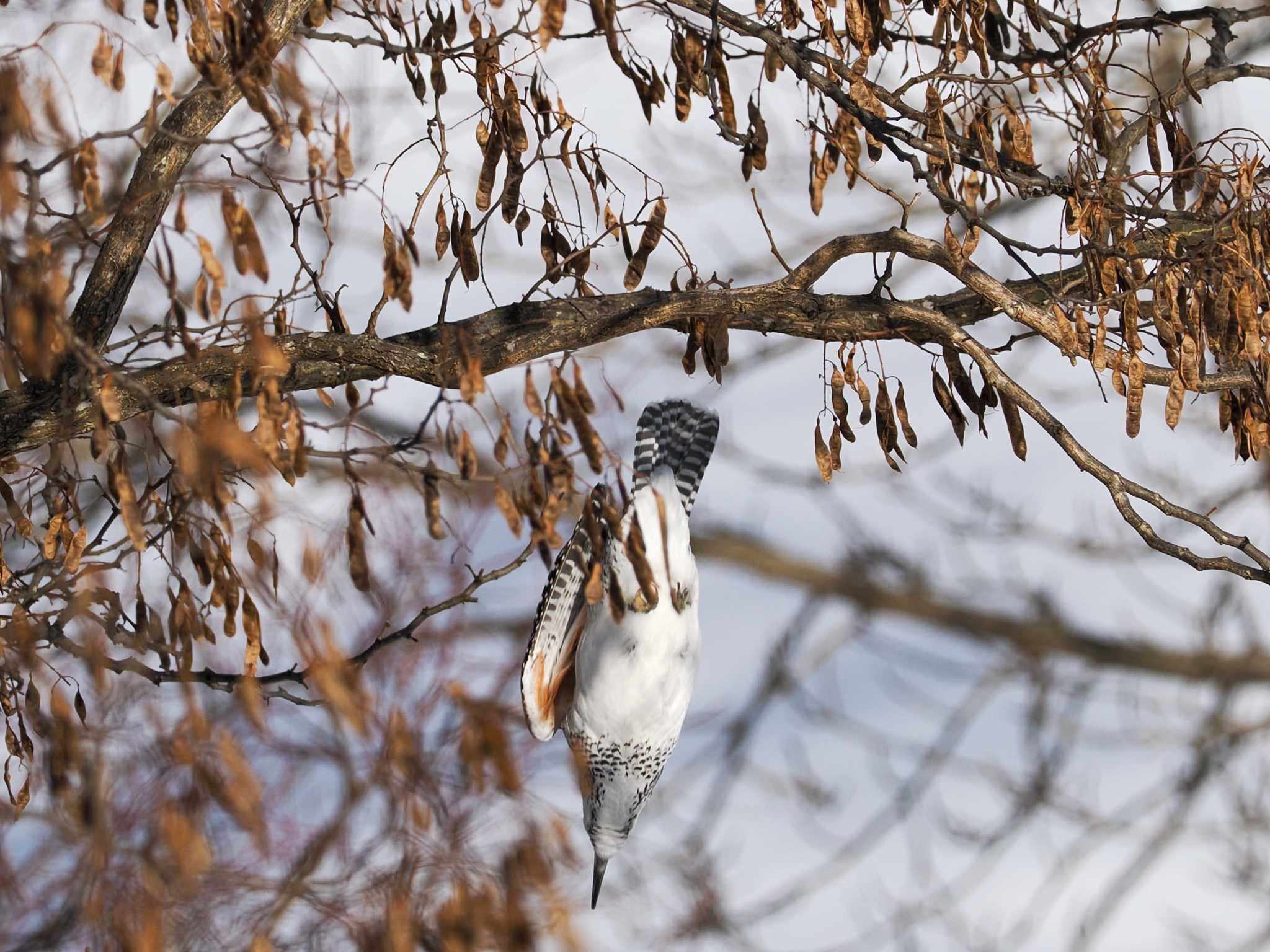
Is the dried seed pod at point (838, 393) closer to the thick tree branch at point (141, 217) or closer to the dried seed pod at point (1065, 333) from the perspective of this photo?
the dried seed pod at point (1065, 333)

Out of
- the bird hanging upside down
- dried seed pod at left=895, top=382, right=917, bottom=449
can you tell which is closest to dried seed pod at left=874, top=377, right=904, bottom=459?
dried seed pod at left=895, top=382, right=917, bottom=449

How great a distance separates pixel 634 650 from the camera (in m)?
4.34

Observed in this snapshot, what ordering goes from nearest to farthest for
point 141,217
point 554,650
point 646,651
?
1. point 141,217
2. point 554,650
3. point 646,651

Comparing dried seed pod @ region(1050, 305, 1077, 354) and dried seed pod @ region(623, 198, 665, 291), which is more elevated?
dried seed pod @ region(623, 198, 665, 291)

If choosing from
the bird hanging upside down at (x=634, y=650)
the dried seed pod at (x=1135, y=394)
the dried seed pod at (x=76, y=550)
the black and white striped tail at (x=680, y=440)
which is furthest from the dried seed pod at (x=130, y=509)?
the black and white striped tail at (x=680, y=440)

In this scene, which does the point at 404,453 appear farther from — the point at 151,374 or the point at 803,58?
the point at 803,58

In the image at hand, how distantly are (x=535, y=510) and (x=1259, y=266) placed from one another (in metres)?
1.68

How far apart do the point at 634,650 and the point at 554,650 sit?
10.0 inches

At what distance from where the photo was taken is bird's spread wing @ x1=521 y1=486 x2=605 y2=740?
13.3 feet

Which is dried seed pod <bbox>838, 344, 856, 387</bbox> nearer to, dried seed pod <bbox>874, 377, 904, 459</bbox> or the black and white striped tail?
dried seed pod <bbox>874, 377, 904, 459</bbox>

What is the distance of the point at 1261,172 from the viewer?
10.8 feet

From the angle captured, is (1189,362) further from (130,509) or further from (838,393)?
(130,509)

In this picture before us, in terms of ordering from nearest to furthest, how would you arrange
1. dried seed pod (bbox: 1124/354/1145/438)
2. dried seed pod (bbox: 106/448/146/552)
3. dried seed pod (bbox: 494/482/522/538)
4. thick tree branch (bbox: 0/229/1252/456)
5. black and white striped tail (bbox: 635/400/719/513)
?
dried seed pod (bbox: 106/448/146/552)
dried seed pod (bbox: 494/482/522/538)
dried seed pod (bbox: 1124/354/1145/438)
thick tree branch (bbox: 0/229/1252/456)
black and white striped tail (bbox: 635/400/719/513)

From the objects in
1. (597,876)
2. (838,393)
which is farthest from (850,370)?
(597,876)
